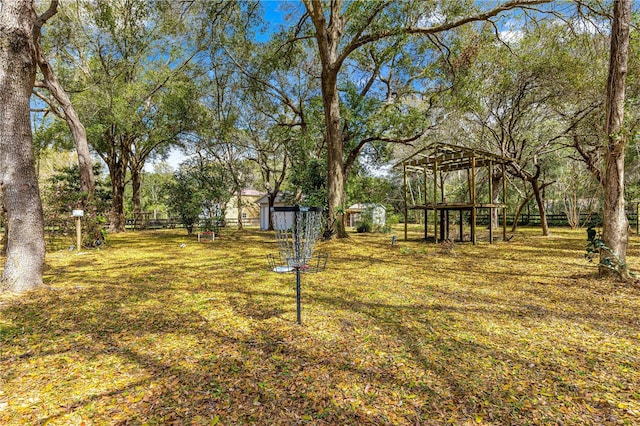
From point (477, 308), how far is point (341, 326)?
6.60 feet

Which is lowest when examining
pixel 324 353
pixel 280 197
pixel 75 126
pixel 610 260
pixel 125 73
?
pixel 324 353

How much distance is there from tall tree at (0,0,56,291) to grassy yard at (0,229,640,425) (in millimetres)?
550

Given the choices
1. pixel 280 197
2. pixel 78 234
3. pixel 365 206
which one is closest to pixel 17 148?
pixel 78 234

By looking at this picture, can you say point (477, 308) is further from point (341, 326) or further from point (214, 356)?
point (214, 356)

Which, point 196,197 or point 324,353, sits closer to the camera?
point 324,353

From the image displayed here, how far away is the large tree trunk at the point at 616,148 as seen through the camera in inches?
201

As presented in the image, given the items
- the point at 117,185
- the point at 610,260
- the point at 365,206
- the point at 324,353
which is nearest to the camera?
the point at 324,353

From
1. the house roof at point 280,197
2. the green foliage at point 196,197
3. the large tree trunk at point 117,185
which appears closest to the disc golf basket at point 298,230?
the green foliage at point 196,197

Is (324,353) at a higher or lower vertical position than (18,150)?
lower

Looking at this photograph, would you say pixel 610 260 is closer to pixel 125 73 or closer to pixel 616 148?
pixel 616 148

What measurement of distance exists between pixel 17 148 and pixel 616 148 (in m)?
9.85

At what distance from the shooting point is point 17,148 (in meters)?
4.73

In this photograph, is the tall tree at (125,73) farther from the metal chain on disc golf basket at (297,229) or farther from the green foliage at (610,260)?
the green foliage at (610,260)

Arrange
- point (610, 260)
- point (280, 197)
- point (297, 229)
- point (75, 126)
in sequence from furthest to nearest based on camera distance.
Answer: point (280, 197) < point (75, 126) < point (610, 260) < point (297, 229)
